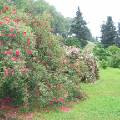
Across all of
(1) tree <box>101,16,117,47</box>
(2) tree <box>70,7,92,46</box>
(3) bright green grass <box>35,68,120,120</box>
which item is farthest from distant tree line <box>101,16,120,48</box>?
(3) bright green grass <box>35,68,120,120</box>

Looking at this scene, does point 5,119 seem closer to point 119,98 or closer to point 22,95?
point 22,95

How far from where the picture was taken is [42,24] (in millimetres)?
15266

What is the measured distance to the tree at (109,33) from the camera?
2346 inches

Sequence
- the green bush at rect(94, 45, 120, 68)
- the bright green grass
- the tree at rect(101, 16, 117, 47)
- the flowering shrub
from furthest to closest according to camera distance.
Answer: the tree at rect(101, 16, 117, 47), the green bush at rect(94, 45, 120, 68), the bright green grass, the flowering shrub

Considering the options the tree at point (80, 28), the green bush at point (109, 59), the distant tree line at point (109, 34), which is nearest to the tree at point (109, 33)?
the distant tree line at point (109, 34)

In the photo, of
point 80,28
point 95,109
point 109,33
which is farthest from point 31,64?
point 109,33

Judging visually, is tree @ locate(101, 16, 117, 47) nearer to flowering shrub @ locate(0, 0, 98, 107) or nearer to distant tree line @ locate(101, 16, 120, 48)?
distant tree line @ locate(101, 16, 120, 48)

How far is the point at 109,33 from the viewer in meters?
59.6

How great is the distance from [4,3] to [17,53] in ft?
11.1

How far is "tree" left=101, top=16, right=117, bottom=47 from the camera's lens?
196 ft

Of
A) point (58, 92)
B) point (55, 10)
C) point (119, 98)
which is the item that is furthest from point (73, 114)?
point (55, 10)

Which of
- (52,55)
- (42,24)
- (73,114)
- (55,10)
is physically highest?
(55,10)

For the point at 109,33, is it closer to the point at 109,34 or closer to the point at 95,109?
the point at 109,34

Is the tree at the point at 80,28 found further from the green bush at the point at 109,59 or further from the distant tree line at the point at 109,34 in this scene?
the green bush at the point at 109,59
